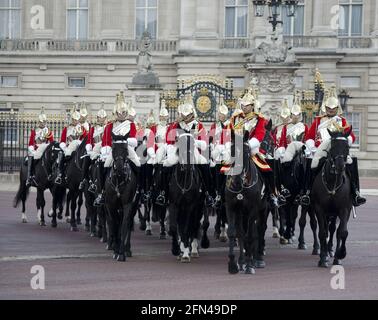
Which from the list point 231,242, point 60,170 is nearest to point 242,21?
point 60,170

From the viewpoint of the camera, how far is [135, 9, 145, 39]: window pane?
52406 mm

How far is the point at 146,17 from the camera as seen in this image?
5266 centimetres

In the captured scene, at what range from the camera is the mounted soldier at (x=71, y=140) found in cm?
2348

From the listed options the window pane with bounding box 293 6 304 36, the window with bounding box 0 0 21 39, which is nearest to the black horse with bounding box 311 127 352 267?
the window pane with bounding box 293 6 304 36

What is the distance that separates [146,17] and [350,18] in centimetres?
945

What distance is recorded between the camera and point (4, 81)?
2063 inches

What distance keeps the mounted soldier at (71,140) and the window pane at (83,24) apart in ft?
96.3

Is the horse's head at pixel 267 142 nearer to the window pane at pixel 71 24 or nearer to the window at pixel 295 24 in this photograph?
the window at pixel 295 24

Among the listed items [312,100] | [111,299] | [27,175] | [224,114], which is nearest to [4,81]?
[312,100]

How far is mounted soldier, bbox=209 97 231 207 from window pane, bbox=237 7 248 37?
29.8 metres

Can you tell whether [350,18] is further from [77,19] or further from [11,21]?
[11,21]

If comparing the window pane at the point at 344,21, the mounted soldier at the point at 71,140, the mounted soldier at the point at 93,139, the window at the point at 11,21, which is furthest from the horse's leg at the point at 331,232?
the window at the point at 11,21

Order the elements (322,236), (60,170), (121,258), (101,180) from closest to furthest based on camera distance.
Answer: (322,236) → (121,258) → (101,180) → (60,170)

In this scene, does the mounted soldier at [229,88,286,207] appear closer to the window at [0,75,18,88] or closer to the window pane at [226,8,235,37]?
the window pane at [226,8,235,37]
